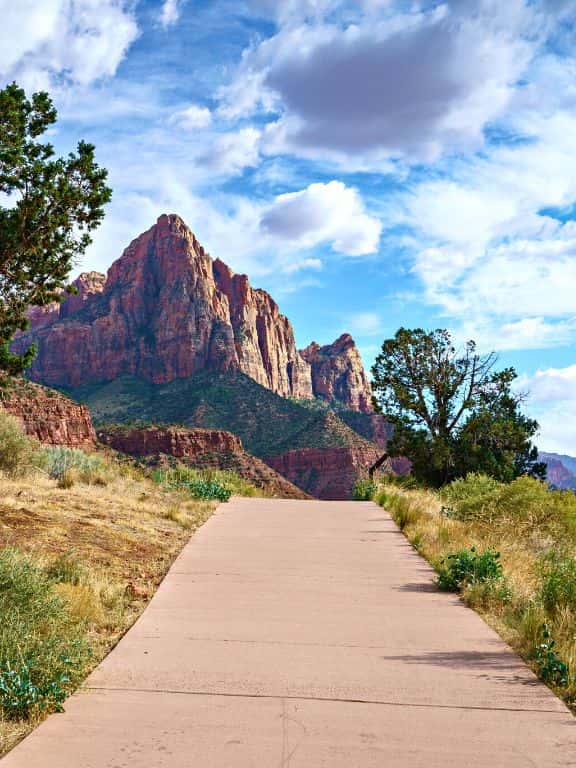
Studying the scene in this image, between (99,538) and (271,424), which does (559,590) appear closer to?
(99,538)

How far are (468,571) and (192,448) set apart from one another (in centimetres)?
6946

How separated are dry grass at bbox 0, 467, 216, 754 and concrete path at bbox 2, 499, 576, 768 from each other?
321mm

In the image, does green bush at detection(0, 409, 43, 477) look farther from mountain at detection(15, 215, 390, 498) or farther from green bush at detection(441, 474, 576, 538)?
mountain at detection(15, 215, 390, 498)

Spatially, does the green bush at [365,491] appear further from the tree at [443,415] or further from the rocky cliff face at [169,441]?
the rocky cliff face at [169,441]

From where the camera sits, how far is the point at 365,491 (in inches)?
888

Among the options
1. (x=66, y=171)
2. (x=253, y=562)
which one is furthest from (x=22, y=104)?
(x=253, y=562)

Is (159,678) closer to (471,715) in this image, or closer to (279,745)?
(279,745)

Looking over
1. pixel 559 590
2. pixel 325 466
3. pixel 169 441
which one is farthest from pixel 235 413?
pixel 559 590

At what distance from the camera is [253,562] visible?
388 inches

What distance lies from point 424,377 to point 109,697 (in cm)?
2385

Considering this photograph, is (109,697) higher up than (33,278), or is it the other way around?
(33,278)

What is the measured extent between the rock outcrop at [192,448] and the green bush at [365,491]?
1777 inches

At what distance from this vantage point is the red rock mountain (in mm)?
146250

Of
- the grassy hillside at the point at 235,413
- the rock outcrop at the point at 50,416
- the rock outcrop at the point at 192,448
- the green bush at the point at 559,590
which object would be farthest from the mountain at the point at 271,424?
the green bush at the point at 559,590
